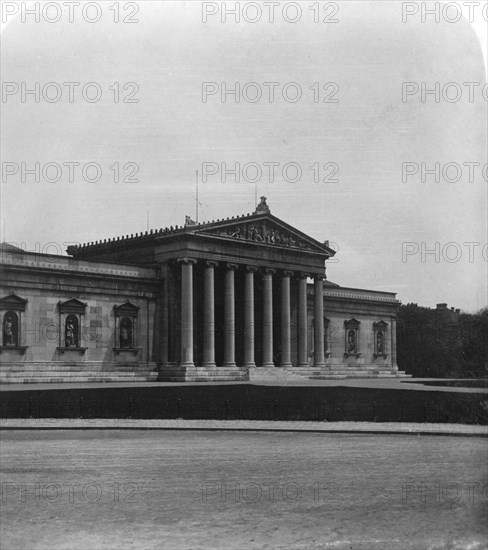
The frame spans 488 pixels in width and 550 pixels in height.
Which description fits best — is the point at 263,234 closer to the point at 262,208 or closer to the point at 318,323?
the point at 262,208

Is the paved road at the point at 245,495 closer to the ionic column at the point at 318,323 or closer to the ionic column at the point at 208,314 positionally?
the ionic column at the point at 208,314

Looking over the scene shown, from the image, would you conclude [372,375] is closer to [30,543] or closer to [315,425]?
[315,425]

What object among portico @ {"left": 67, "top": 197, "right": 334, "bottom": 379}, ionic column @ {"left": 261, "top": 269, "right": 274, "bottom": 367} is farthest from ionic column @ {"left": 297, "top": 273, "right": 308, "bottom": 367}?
ionic column @ {"left": 261, "top": 269, "right": 274, "bottom": 367}

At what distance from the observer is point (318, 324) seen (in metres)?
81.2

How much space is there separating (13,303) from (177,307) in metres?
15.6

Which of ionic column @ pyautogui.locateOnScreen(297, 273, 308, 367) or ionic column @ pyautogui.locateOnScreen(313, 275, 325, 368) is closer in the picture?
ionic column @ pyautogui.locateOnScreen(297, 273, 308, 367)

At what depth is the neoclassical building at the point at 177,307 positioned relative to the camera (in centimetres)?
5978

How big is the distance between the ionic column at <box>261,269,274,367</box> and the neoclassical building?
3.5 inches

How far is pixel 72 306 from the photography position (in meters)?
62.6

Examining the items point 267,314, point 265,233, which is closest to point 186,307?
point 267,314

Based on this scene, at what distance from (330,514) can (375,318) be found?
264ft

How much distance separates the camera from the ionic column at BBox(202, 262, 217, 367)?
228ft

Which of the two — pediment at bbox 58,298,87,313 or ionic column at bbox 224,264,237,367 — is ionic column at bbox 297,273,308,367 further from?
pediment at bbox 58,298,87,313

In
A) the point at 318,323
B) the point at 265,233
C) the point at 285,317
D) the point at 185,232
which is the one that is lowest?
the point at 318,323
